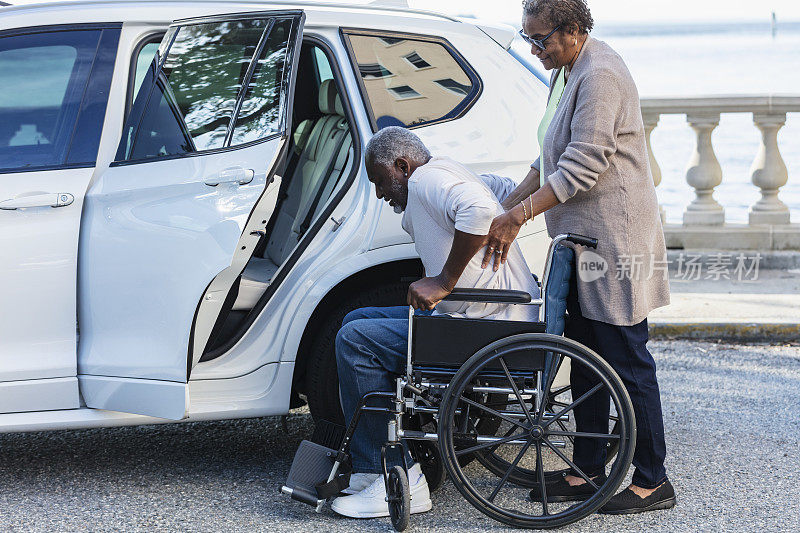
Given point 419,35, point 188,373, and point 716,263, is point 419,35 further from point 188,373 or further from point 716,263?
point 716,263

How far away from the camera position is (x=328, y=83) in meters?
4.10

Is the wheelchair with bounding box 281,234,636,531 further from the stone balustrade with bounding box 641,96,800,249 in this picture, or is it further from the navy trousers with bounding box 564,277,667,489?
the stone balustrade with bounding box 641,96,800,249

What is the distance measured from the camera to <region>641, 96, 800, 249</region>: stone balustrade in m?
6.96

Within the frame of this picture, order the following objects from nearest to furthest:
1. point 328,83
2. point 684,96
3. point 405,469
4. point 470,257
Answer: point 470,257, point 405,469, point 328,83, point 684,96

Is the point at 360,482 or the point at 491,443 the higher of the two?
the point at 491,443

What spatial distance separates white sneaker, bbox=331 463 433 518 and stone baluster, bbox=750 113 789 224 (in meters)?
4.75

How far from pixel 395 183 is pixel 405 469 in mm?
989

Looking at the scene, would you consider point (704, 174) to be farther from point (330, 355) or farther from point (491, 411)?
point (491, 411)

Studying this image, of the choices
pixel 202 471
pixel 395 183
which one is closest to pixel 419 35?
pixel 395 183

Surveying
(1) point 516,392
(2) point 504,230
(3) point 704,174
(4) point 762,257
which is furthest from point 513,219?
(4) point 762,257

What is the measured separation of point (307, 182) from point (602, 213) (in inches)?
59.3

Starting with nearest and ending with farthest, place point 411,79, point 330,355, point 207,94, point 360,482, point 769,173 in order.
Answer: point 360,482 < point 207,94 < point 330,355 < point 411,79 < point 769,173

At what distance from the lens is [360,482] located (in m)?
3.42

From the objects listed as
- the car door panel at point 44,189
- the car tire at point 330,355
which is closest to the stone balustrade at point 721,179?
the car tire at point 330,355
